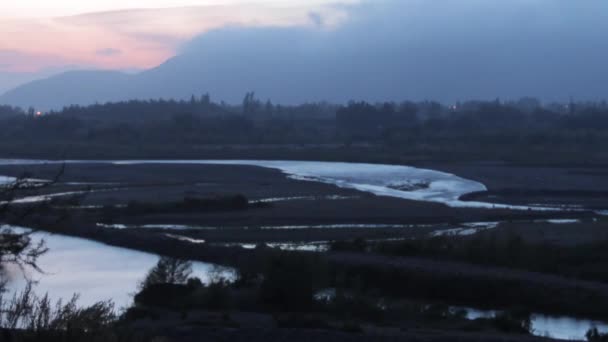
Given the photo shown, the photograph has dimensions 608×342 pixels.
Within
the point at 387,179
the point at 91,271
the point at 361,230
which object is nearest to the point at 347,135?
the point at 387,179

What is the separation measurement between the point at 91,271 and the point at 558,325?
36.9 ft

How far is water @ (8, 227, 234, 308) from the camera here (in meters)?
21.8

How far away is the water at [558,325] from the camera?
64.1 feet

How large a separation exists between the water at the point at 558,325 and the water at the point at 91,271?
6.45 metres

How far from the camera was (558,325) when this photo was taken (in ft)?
68.6

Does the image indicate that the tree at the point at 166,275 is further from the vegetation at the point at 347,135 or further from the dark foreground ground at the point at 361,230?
the vegetation at the point at 347,135

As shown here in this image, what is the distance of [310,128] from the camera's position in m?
111

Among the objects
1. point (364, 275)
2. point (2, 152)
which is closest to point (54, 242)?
point (364, 275)

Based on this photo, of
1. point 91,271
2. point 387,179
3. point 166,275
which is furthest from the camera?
point 387,179

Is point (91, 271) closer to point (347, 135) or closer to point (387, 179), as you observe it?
point (387, 179)

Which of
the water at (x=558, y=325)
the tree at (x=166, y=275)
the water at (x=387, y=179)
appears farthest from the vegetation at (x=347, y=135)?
the water at (x=558, y=325)

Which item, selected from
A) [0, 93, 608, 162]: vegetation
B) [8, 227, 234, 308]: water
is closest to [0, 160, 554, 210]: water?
[0, 93, 608, 162]: vegetation

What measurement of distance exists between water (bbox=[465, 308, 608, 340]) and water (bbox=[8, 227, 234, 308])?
→ 21.2ft

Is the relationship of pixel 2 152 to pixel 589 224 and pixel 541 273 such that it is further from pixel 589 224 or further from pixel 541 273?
pixel 541 273
